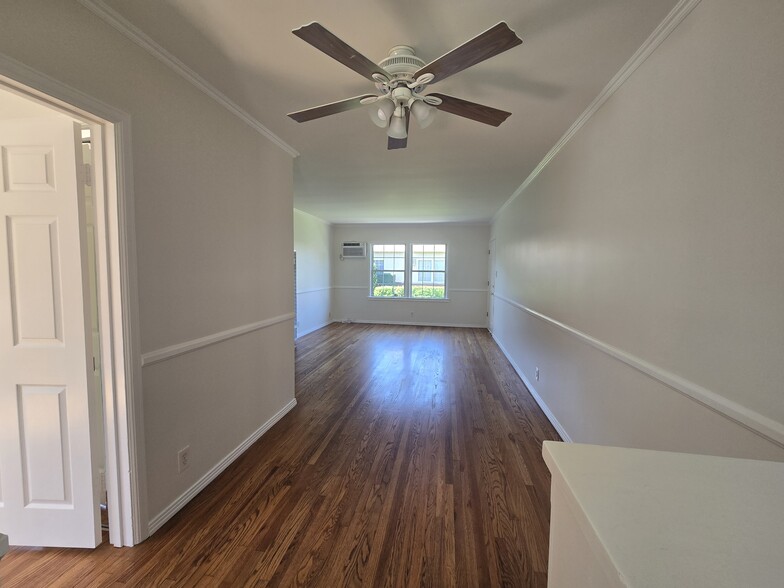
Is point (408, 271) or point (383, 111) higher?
point (383, 111)

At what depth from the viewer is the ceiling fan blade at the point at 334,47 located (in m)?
1.16

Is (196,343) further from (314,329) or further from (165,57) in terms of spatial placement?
(314,329)

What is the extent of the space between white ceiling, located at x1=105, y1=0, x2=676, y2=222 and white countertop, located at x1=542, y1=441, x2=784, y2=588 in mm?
1619

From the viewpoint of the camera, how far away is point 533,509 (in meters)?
1.87

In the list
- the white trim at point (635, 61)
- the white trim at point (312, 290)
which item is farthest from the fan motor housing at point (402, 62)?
the white trim at point (312, 290)

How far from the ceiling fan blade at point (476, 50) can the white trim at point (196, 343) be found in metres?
1.78

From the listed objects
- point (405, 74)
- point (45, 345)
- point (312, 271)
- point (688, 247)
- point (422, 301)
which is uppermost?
point (405, 74)

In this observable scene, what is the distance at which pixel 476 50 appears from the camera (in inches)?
49.6

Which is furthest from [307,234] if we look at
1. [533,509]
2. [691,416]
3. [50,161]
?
[691,416]

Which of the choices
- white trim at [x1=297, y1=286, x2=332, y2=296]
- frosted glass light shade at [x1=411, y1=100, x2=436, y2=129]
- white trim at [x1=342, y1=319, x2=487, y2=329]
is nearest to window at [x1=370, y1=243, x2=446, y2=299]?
white trim at [x1=342, y1=319, x2=487, y2=329]

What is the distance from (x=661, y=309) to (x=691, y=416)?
44 centimetres

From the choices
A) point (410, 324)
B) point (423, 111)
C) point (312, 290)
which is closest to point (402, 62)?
point (423, 111)

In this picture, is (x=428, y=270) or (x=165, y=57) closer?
(x=165, y=57)

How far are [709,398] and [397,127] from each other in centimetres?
178
